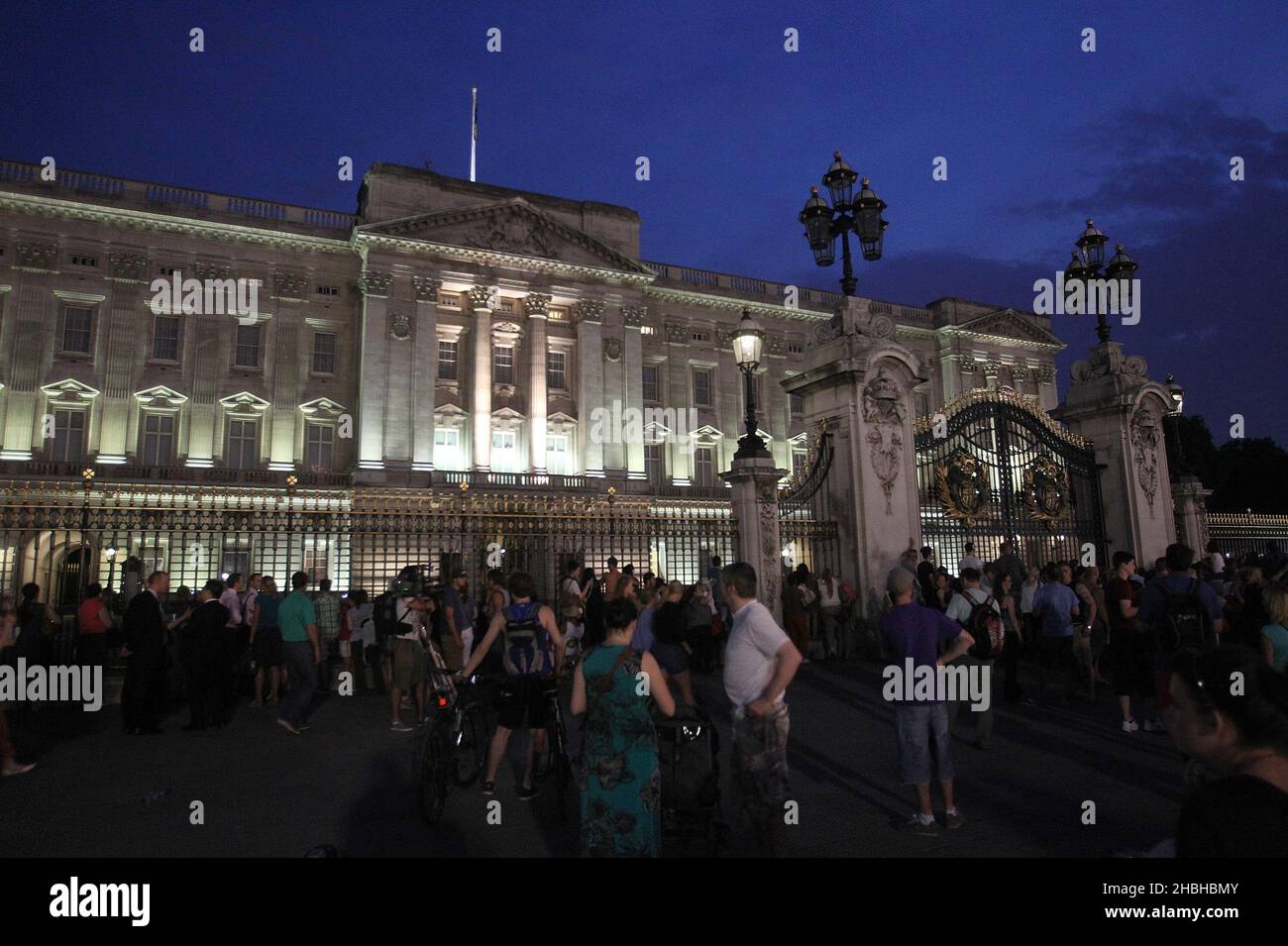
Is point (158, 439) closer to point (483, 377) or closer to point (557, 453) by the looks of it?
point (483, 377)

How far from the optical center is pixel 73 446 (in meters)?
33.4

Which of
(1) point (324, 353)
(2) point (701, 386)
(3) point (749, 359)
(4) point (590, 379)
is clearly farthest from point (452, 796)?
(2) point (701, 386)

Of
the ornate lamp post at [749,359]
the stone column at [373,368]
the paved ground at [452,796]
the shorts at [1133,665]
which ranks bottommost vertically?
the paved ground at [452,796]

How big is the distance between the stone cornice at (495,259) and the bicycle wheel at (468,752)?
3351 cm

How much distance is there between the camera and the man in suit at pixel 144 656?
9.65 m

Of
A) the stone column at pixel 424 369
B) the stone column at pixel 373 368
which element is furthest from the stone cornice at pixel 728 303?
the stone column at pixel 373 368

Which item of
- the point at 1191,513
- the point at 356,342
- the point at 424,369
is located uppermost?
the point at 356,342

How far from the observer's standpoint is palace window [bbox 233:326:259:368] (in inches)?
1451

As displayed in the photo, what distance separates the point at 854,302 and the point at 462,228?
96.1ft

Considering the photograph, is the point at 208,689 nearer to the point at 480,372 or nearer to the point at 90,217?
the point at 480,372

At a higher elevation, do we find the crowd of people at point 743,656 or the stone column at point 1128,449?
the stone column at point 1128,449

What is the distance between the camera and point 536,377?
39.9 m

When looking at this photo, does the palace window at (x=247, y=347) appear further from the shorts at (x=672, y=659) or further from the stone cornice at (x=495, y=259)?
the shorts at (x=672, y=659)

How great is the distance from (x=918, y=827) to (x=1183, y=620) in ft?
11.4
